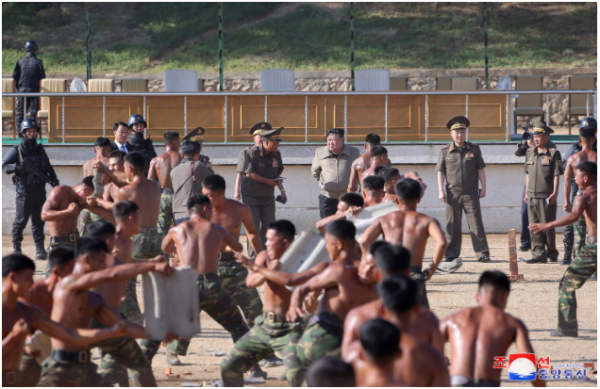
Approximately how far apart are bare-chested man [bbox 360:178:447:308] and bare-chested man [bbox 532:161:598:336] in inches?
48.7

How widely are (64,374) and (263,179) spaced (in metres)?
5.90

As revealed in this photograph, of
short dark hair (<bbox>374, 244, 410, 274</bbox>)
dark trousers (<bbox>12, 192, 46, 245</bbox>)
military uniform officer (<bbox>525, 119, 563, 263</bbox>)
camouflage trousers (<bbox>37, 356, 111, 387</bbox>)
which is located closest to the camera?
short dark hair (<bbox>374, 244, 410, 274</bbox>)

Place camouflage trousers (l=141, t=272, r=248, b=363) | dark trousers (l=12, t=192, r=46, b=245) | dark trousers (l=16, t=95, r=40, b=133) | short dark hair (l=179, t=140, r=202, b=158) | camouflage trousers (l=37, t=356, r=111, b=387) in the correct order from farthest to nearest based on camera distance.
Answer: dark trousers (l=16, t=95, r=40, b=133) → dark trousers (l=12, t=192, r=46, b=245) → short dark hair (l=179, t=140, r=202, b=158) → camouflage trousers (l=141, t=272, r=248, b=363) → camouflage trousers (l=37, t=356, r=111, b=387)

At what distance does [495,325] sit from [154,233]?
4.50 metres

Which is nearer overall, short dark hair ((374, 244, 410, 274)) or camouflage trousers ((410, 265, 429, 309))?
short dark hair ((374, 244, 410, 274))

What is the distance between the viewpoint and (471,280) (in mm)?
9367

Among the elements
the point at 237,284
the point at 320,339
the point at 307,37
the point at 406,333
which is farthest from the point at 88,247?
the point at 307,37

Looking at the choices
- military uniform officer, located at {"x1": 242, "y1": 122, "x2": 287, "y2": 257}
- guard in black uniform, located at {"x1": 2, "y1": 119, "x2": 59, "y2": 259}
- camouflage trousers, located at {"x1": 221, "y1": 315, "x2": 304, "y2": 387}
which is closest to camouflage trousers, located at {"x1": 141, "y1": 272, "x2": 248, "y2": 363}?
camouflage trousers, located at {"x1": 221, "y1": 315, "x2": 304, "y2": 387}

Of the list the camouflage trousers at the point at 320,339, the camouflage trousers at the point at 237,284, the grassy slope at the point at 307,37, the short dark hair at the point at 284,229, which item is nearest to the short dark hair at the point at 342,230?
the short dark hair at the point at 284,229

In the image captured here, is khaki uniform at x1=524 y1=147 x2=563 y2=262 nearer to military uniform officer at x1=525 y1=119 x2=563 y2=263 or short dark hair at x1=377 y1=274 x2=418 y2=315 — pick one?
military uniform officer at x1=525 y1=119 x2=563 y2=263

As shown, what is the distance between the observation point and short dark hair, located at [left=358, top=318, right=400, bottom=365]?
3.03 meters

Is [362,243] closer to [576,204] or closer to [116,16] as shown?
[576,204]

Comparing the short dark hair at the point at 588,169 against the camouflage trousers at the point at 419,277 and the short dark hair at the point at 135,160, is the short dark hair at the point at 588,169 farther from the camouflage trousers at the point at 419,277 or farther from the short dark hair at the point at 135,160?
the short dark hair at the point at 135,160

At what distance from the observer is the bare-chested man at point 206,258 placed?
572cm
